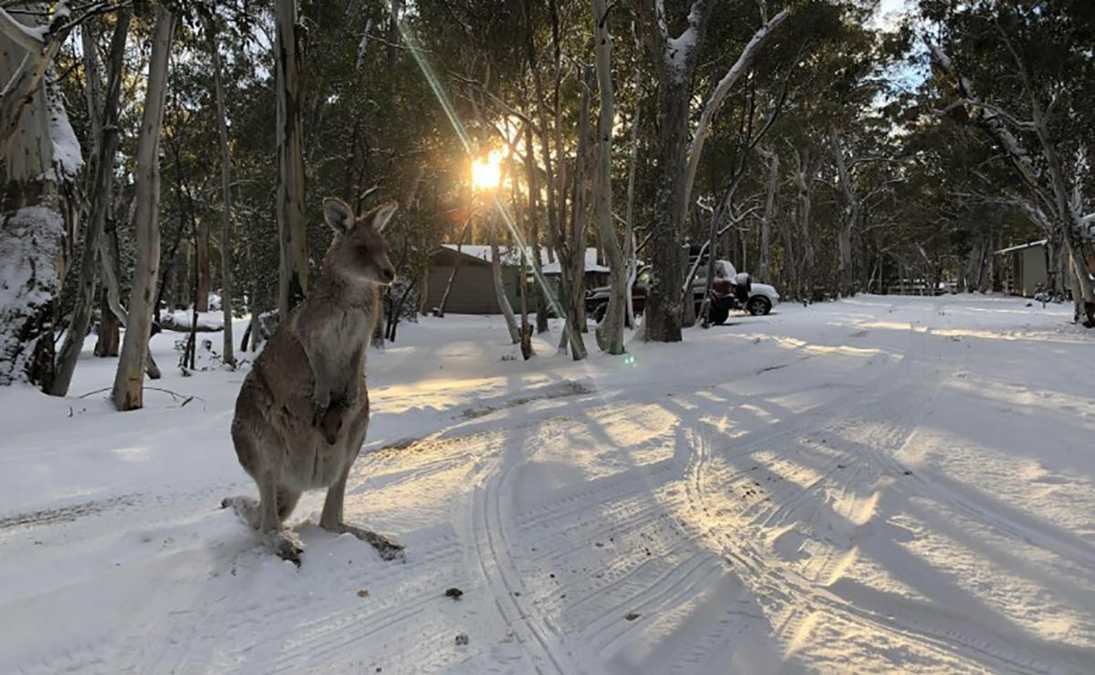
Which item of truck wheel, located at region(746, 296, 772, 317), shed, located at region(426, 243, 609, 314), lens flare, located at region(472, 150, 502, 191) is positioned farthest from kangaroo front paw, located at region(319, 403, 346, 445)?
shed, located at region(426, 243, 609, 314)

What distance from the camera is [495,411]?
806 cm

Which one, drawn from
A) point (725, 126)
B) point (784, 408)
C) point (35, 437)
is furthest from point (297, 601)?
point (725, 126)

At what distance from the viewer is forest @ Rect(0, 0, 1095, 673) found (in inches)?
116

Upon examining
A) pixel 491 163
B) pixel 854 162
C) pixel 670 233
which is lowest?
pixel 670 233

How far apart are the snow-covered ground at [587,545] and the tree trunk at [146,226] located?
0.58 meters

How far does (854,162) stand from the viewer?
40.8 meters

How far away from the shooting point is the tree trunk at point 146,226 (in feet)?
26.4

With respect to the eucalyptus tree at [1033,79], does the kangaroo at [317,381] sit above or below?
below

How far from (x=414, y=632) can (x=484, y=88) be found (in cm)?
1328

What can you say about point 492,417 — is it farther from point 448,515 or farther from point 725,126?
point 725,126

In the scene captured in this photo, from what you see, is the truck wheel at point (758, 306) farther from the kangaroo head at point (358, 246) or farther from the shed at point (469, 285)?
the kangaroo head at point (358, 246)

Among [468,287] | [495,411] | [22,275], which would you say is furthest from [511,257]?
[22,275]

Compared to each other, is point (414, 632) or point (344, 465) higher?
point (344, 465)

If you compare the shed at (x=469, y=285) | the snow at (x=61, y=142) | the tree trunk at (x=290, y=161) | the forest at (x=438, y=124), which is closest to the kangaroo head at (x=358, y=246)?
the forest at (x=438, y=124)
